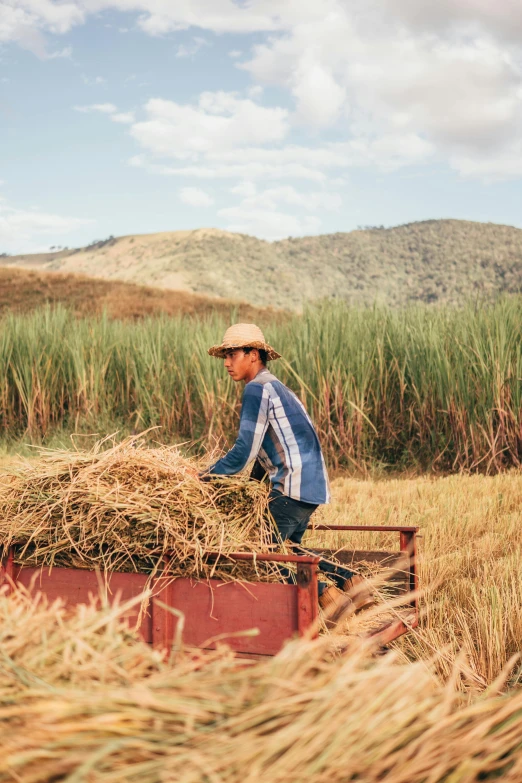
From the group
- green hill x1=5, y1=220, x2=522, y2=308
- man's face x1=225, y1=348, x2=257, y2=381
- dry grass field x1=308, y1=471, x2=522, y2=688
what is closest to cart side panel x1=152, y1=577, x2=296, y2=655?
dry grass field x1=308, y1=471, x2=522, y2=688

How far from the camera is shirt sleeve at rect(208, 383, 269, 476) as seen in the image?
11.4 ft

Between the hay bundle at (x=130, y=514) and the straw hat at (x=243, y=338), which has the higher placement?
the straw hat at (x=243, y=338)

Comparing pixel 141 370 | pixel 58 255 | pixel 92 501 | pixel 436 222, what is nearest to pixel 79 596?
pixel 92 501

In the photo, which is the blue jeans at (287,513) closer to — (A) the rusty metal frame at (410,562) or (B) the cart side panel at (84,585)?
(A) the rusty metal frame at (410,562)

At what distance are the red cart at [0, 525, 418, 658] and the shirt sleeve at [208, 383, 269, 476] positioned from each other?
0.52m

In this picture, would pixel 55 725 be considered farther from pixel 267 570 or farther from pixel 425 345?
pixel 425 345

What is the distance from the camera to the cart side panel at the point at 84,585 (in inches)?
119

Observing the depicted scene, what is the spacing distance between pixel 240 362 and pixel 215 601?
127 cm

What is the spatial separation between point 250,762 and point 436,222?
115 m

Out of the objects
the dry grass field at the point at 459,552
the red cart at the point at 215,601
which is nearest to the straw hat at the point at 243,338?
the red cart at the point at 215,601

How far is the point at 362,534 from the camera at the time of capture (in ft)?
18.8

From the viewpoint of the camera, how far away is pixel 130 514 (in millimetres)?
3174

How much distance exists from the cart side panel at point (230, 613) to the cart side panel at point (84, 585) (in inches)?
2.6

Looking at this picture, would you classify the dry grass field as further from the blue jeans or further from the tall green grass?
the tall green grass
